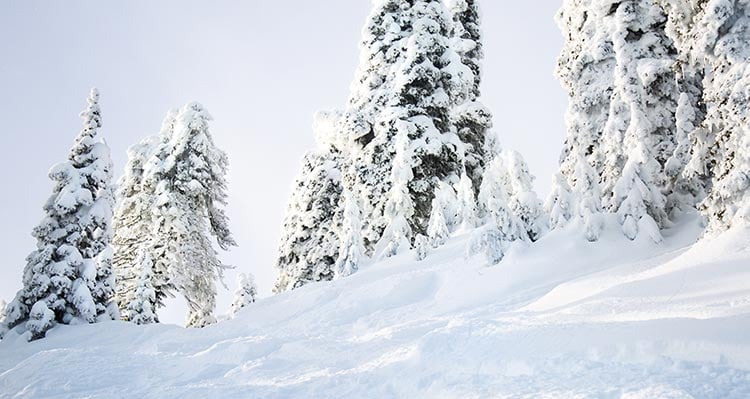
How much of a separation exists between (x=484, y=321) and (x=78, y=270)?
1381 centimetres

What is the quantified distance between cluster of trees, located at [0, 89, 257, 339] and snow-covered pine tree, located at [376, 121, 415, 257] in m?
8.81

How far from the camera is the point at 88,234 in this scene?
51.4ft

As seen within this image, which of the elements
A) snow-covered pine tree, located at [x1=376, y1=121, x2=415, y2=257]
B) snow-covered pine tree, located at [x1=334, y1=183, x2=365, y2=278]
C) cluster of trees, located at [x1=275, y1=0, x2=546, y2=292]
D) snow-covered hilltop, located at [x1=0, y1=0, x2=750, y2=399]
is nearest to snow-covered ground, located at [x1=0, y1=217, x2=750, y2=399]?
snow-covered hilltop, located at [x1=0, y1=0, x2=750, y2=399]

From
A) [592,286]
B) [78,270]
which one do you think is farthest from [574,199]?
[78,270]

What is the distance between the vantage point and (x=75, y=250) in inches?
597

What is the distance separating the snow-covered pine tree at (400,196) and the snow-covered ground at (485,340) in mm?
4889

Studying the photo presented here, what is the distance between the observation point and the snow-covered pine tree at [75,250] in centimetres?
1457

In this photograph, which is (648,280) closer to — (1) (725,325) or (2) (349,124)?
(1) (725,325)

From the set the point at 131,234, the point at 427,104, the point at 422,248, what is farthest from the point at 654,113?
the point at 131,234

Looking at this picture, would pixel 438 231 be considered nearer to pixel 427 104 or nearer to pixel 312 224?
pixel 427 104

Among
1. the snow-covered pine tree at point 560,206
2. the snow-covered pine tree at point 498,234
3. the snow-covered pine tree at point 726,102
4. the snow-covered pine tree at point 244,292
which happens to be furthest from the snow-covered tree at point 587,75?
the snow-covered pine tree at point 244,292

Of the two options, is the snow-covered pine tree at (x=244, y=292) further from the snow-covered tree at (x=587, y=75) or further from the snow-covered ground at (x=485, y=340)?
the snow-covered tree at (x=587, y=75)

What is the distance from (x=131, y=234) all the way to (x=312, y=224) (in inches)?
322

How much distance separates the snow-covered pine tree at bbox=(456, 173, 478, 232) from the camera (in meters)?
15.5
